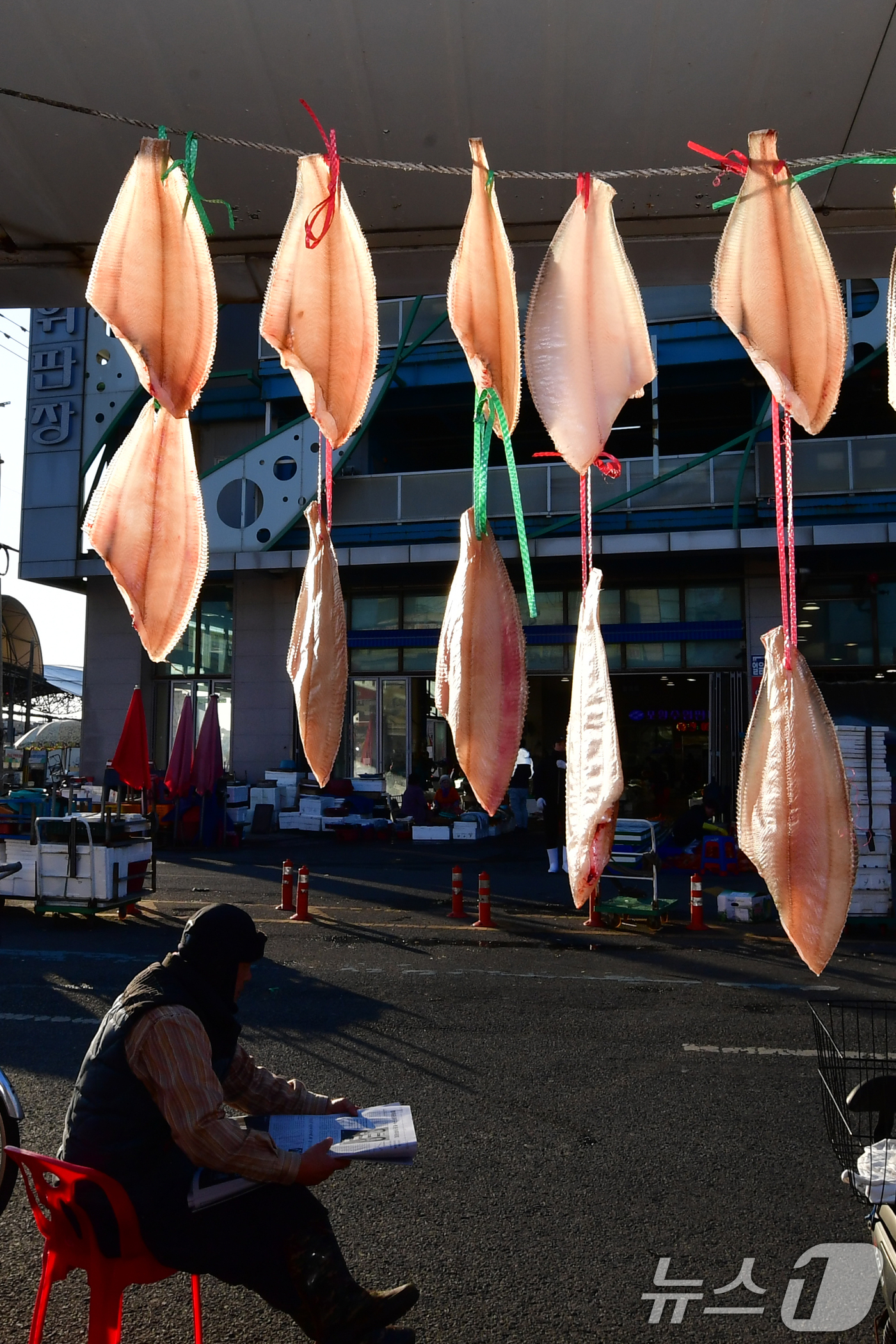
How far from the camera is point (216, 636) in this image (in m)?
20.6

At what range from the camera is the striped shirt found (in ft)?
7.71

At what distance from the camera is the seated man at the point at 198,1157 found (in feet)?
7.78

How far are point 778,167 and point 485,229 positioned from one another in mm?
428

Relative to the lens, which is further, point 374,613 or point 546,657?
point 374,613

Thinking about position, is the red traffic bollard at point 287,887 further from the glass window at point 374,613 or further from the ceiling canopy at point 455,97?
the glass window at point 374,613

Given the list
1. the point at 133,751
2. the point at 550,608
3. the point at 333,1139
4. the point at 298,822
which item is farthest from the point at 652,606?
the point at 333,1139

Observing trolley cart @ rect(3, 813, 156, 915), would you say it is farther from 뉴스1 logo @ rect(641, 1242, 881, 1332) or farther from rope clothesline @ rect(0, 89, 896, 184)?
rope clothesline @ rect(0, 89, 896, 184)

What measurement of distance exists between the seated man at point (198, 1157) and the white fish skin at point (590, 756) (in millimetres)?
1578

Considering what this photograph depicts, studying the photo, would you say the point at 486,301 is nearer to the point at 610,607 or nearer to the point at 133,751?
the point at 133,751

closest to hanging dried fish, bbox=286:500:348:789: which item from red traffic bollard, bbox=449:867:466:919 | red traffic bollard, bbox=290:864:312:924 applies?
red traffic bollard, bbox=290:864:312:924

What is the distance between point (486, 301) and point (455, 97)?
640 millimetres

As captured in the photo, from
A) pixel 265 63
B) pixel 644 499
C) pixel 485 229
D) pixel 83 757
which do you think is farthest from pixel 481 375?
pixel 83 757

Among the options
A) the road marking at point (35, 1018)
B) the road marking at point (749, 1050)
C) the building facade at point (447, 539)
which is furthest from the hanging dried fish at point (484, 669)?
the building facade at point (447, 539)

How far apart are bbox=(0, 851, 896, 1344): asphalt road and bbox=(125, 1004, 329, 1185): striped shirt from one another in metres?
1.09
